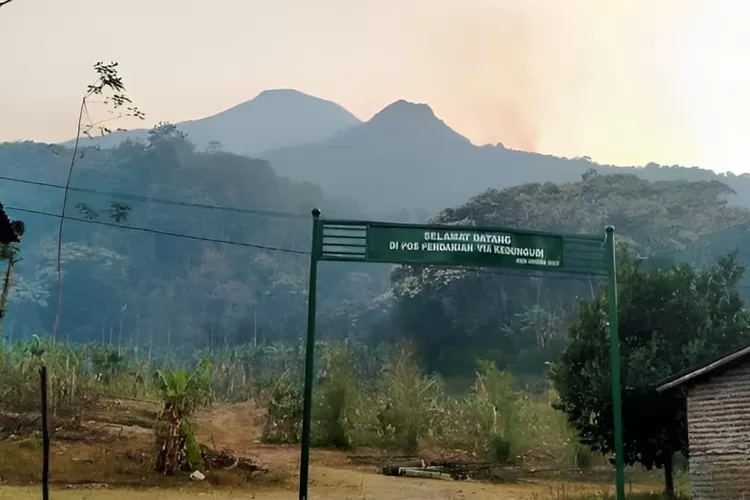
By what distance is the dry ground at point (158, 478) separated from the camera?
14617 mm

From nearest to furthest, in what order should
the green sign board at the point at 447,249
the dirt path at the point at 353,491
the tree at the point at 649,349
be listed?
1. the green sign board at the point at 447,249
2. the dirt path at the point at 353,491
3. the tree at the point at 649,349

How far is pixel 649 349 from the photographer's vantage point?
15805 mm

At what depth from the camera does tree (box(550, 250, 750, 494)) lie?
49.8ft

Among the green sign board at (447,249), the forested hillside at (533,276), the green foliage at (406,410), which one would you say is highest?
the forested hillside at (533,276)

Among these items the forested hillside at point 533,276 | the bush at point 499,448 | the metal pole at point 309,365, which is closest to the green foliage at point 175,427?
the metal pole at point 309,365

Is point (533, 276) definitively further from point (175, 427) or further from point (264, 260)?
point (175, 427)

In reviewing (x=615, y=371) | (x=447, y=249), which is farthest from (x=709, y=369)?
(x=447, y=249)

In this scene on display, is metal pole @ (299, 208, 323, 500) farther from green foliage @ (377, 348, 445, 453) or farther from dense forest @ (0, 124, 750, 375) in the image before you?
dense forest @ (0, 124, 750, 375)

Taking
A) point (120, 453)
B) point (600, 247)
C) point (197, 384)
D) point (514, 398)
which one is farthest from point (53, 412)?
point (600, 247)

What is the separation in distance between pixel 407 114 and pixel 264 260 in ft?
257

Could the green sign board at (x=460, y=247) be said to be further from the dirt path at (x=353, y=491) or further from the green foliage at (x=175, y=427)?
the green foliage at (x=175, y=427)

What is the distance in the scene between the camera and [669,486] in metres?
16.0

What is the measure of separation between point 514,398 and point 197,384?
11190 mm

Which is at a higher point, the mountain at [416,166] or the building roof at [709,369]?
the mountain at [416,166]
